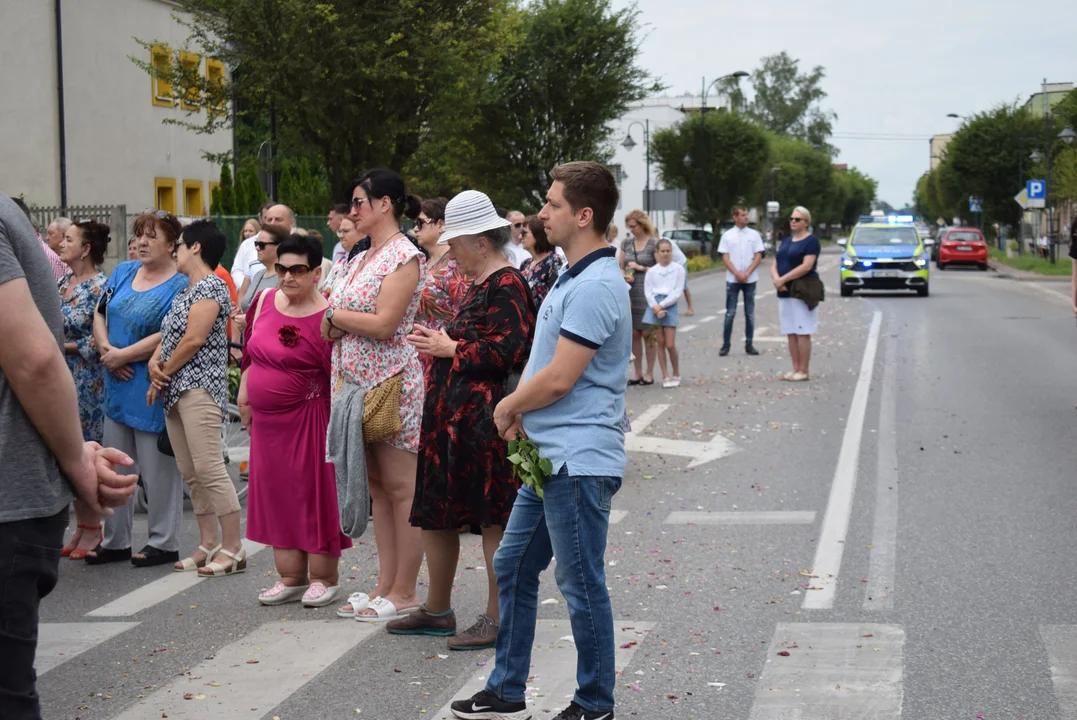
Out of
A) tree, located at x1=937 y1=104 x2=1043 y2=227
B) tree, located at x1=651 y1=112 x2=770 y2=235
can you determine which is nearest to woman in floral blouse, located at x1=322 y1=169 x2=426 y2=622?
tree, located at x1=651 y1=112 x2=770 y2=235

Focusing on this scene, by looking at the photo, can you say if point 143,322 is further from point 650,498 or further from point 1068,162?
point 1068,162

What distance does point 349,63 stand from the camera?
24922 millimetres

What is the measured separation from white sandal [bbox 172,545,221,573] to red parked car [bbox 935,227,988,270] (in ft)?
166

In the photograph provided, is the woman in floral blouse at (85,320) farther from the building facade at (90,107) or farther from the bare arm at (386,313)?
the building facade at (90,107)

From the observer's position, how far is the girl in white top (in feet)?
49.4

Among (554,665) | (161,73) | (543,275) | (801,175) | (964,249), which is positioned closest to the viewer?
(554,665)

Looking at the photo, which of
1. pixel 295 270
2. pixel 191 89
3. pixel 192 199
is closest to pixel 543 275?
pixel 295 270

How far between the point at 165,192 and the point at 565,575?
109ft

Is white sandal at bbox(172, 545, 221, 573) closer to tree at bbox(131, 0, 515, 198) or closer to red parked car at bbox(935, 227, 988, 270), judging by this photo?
tree at bbox(131, 0, 515, 198)

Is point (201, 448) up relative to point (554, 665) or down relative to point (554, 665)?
up

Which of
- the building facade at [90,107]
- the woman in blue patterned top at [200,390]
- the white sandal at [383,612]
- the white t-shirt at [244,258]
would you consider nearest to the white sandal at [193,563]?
the woman in blue patterned top at [200,390]

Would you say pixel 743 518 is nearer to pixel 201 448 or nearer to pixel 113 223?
pixel 201 448

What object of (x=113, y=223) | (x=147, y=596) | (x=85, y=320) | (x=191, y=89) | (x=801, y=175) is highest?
(x=801, y=175)

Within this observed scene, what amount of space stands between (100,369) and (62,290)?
2.14ft
